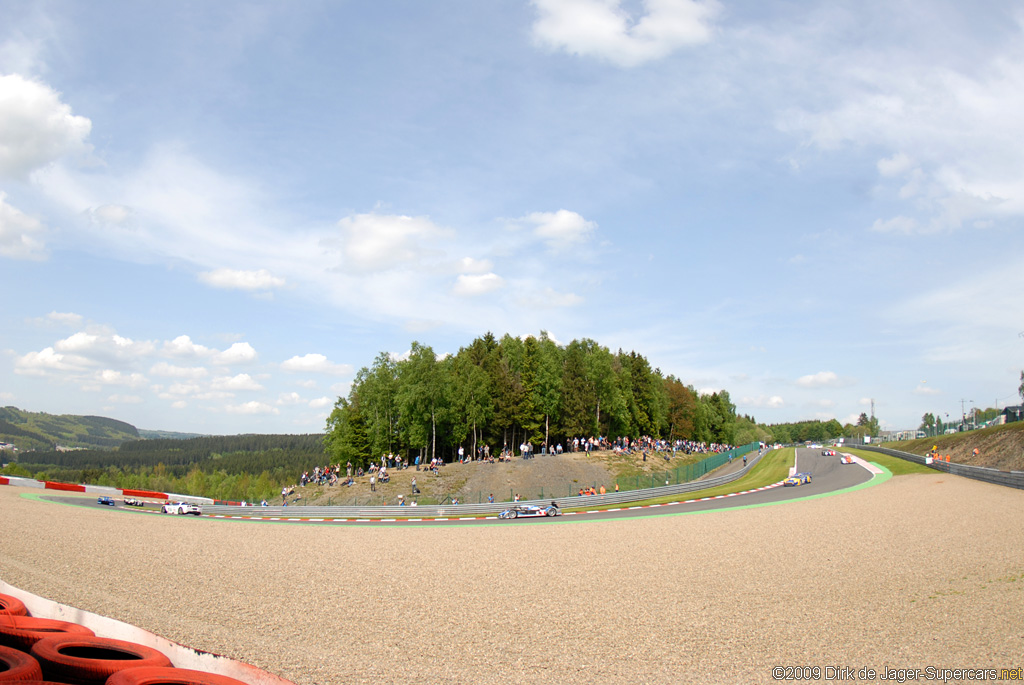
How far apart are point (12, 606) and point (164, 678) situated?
4.15 metres

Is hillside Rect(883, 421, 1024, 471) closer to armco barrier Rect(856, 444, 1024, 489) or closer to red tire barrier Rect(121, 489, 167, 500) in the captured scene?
armco barrier Rect(856, 444, 1024, 489)

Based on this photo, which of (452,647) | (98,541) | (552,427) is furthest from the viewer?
(552,427)

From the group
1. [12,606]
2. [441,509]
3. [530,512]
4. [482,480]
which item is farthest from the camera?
[482,480]

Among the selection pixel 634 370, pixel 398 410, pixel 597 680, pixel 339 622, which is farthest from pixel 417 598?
pixel 634 370

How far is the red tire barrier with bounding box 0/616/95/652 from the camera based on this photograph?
6637 millimetres

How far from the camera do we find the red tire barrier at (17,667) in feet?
16.7

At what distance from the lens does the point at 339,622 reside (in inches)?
381

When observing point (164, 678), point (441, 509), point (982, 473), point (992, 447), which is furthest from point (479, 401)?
point (164, 678)

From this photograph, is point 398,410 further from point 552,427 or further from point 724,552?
point 724,552

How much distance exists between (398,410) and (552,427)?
2168 cm

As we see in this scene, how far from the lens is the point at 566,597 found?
37.9ft

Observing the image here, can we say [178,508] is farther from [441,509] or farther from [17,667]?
[17,667]

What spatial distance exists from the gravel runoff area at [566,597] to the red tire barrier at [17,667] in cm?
264

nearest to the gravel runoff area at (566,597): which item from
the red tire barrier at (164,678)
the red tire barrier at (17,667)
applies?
the red tire barrier at (164,678)
